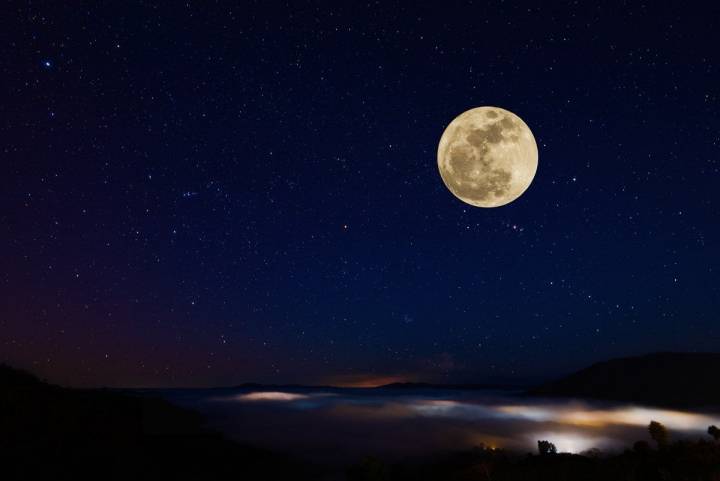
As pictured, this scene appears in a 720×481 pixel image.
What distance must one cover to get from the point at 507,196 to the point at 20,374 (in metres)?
31.3

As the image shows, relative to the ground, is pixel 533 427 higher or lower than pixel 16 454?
lower

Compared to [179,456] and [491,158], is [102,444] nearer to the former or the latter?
[179,456]

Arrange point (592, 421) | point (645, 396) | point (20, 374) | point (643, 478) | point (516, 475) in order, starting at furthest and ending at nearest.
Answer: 1. point (645, 396)
2. point (592, 421)
3. point (20, 374)
4. point (516, 475)
5. point (643, 478)

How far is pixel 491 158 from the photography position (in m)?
22.6

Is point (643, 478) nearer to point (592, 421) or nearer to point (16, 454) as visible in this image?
point (16, 454)

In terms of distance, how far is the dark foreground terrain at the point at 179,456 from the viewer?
1194cm

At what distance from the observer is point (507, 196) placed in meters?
22.8

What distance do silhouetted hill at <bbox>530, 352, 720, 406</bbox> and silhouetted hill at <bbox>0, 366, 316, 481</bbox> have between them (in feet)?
397

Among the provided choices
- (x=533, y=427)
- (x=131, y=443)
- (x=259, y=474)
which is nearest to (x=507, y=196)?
(x=259, y=474)

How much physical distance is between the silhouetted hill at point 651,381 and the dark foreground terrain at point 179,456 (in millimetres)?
117309

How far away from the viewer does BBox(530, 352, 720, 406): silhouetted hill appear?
117m

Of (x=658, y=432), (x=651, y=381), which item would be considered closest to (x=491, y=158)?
(x=658, y=432)

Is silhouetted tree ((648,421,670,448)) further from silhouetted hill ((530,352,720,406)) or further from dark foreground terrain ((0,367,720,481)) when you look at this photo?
silhouetted hill ((530,352,720,406))

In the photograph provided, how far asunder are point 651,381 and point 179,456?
147 metres
